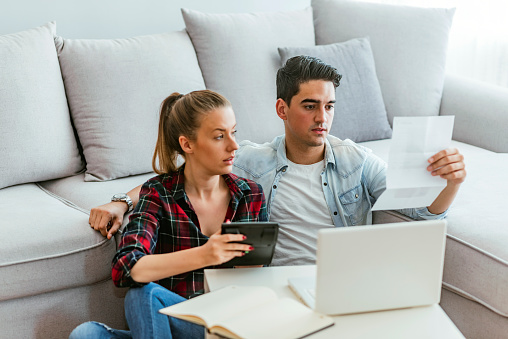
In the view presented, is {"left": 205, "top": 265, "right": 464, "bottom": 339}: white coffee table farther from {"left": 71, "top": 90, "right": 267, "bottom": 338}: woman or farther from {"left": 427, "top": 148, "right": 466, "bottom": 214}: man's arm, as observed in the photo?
{"left": 427, "top": 148, "right": 466, "bottom": 214}: man's arm

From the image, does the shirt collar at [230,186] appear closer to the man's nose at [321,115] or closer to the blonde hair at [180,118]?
the blonde hair at [180,118]

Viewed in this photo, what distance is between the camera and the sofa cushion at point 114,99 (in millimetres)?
2223

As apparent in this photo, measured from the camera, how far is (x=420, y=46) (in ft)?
8.93

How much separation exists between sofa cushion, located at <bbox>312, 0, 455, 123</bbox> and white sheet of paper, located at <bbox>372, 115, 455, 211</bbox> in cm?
120

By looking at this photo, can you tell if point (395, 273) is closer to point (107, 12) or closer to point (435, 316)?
point (435, 316)

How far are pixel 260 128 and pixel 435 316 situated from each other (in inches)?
52.4

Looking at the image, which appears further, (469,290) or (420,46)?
(420,46)

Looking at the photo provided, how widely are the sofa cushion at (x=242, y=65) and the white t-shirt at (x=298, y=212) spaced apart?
24.0 inches

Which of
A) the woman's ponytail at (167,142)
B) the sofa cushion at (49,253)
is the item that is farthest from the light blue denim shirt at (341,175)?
the sofa cushion at (49,253)

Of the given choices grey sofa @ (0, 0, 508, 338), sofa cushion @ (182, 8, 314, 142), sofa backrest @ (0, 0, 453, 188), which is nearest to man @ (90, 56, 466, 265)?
grey sofa @ (0, 0, 508, 338)

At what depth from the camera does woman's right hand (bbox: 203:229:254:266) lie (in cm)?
132

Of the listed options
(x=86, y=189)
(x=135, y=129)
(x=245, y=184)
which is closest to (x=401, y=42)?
(x=135, y=129)

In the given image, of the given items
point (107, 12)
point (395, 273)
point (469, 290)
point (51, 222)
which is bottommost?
point (469, 290)

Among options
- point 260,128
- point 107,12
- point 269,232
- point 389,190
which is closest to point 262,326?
point 269,232
